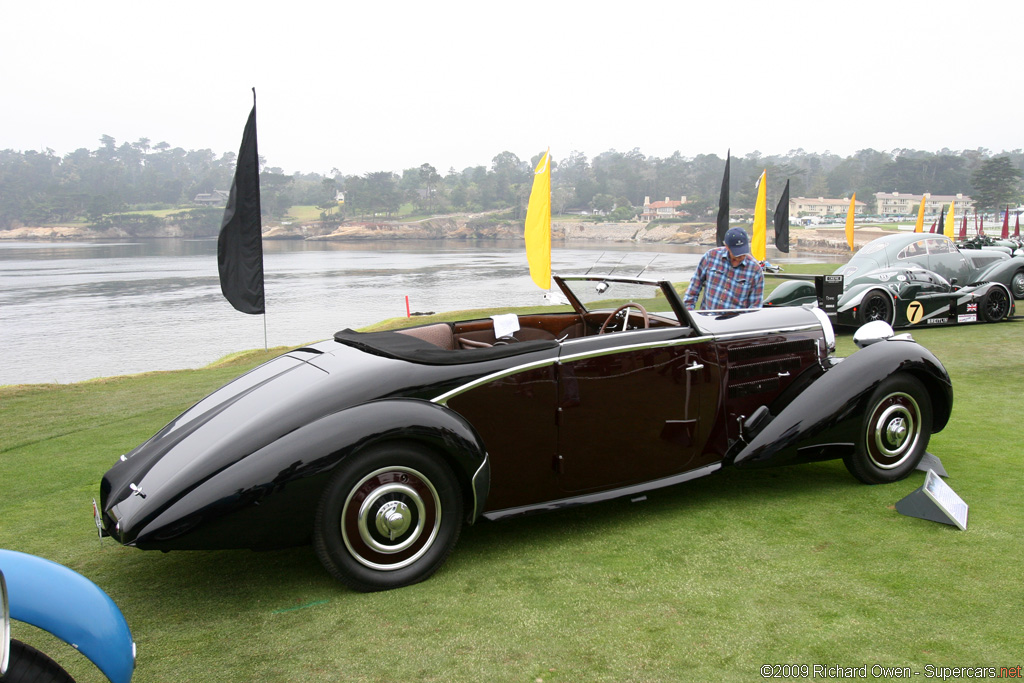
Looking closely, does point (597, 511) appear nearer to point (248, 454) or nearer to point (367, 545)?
point (367, 545)

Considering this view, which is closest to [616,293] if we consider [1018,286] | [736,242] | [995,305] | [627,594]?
[736,242]

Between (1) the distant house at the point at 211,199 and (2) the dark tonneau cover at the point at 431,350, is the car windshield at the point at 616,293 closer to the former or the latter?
(2) the dark tonneau cover at the point at 431,350

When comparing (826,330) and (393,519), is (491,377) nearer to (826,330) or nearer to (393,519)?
(393,519)

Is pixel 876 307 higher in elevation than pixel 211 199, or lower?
lower

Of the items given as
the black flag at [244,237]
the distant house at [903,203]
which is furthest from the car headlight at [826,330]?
the distant house at [903,203]

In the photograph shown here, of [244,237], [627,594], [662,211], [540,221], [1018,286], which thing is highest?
[662,211]

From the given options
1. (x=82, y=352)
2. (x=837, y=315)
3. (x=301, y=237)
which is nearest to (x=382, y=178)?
(x=301, y=237)

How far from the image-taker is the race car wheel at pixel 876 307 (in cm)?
1266

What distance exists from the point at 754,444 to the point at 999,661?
6.50ft

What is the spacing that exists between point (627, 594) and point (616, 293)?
2.34 metres

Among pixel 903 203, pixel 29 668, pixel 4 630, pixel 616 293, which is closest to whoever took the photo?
pixel 4 630

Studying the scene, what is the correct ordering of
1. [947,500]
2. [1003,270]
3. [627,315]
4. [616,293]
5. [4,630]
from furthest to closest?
1. [1003,270]
2. [616,293]
3. [627,315]
4. [947,500]
5. [4,630]

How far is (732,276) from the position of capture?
6211mm

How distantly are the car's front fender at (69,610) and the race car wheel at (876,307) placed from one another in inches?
508
